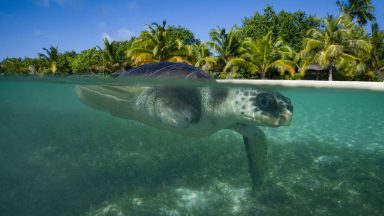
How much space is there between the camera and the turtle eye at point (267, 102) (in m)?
4.40

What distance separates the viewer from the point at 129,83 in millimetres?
7719

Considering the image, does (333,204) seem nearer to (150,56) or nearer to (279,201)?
(279,201)

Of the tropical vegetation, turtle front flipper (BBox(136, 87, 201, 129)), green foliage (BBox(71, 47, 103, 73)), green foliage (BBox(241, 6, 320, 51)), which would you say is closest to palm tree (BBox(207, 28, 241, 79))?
the tropical vegetation

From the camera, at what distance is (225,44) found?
25.8m

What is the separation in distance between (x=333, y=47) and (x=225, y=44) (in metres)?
8.57

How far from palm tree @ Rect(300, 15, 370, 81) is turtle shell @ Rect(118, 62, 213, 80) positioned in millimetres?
17944

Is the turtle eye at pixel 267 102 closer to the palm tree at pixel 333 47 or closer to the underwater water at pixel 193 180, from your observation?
the underwater water at pixel 193 180

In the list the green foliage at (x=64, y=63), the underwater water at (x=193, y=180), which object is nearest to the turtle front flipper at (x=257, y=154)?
the underwater water at (x=193, y=180)

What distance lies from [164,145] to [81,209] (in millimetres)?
5466

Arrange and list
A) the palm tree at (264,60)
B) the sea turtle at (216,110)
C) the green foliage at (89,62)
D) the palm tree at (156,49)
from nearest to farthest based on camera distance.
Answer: the sea turtle at (216,110)
the palm tree at (264,60)
the palm tree at (156,49)
the green foliage at (89,62)

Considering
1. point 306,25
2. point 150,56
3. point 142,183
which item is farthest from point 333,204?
point 306,25

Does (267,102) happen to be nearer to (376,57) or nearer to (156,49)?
(156,49)

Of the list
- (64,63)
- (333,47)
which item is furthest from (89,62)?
(333,47)

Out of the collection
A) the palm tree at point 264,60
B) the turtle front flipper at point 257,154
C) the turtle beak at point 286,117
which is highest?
the palm tree at point 264,60
